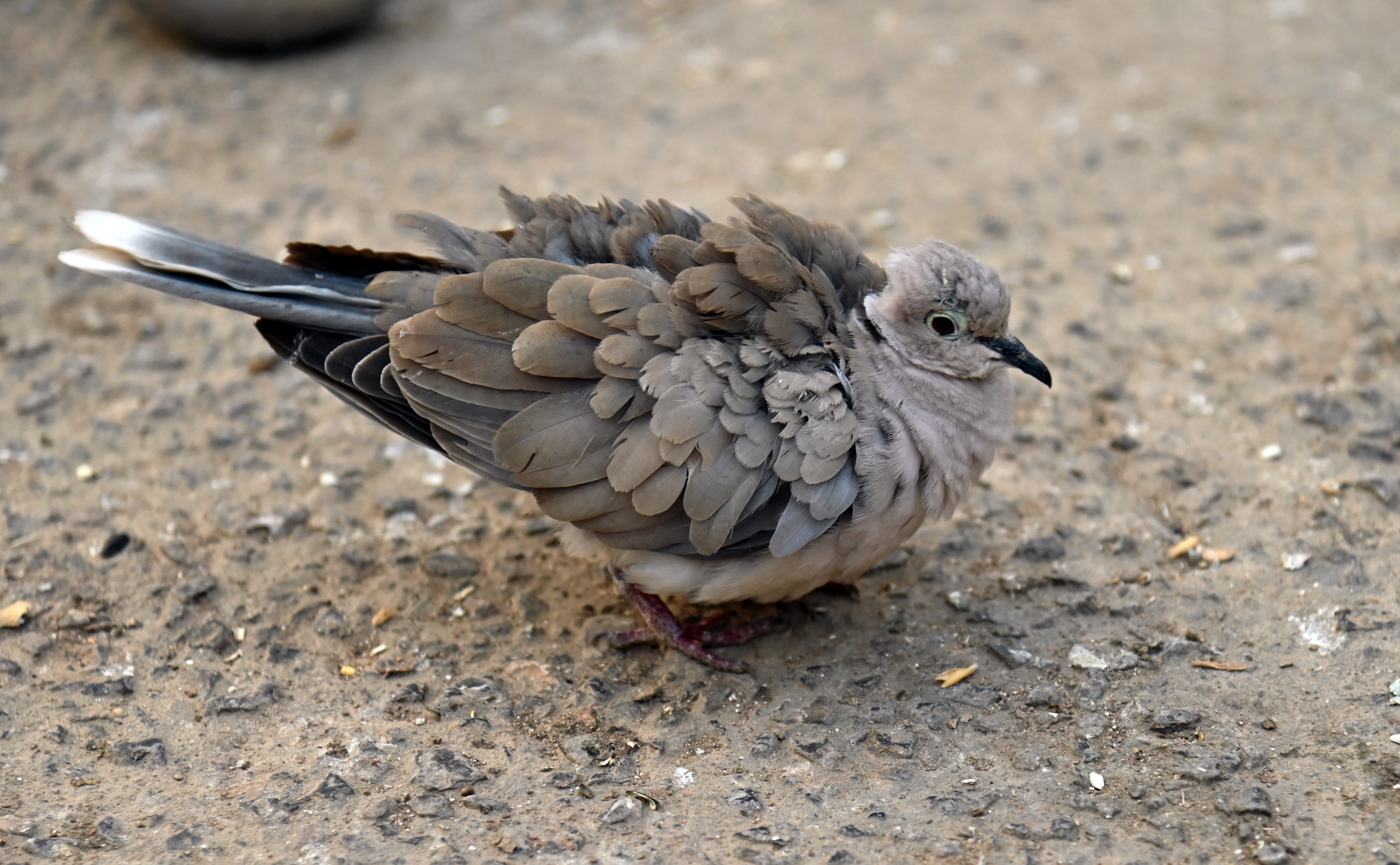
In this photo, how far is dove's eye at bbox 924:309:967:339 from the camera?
3486mm

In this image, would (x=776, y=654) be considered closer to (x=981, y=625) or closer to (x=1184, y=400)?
(x=981, y=625)

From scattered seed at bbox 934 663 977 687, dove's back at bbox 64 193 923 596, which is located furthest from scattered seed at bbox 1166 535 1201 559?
dove's back at bbox 64 193 923 596

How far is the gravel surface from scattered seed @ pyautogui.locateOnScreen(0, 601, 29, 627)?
0.01m

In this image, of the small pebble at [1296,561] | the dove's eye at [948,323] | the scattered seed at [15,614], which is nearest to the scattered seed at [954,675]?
the dove's eye at [948,323]

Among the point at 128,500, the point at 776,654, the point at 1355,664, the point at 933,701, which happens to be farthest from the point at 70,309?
the point at 1355,664

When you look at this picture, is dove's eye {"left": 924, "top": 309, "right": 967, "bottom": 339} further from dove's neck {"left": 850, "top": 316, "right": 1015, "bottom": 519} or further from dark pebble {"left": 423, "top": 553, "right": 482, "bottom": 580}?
dark pebble {"left": 423, "top": 553, "right": 482, "bottom": 580}

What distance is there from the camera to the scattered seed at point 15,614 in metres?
3.62

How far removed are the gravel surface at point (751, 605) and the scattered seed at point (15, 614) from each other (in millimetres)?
15

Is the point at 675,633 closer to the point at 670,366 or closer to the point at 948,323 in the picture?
the point at 670,366

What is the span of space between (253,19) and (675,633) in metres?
4.79

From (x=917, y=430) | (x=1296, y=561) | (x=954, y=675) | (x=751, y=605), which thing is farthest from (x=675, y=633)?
(x=1296, y=561)

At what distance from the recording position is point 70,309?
16.5ft

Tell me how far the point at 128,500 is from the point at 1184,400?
3.80 metres

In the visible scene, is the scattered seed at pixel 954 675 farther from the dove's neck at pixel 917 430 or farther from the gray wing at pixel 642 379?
the gray wing at pixel 642 379
